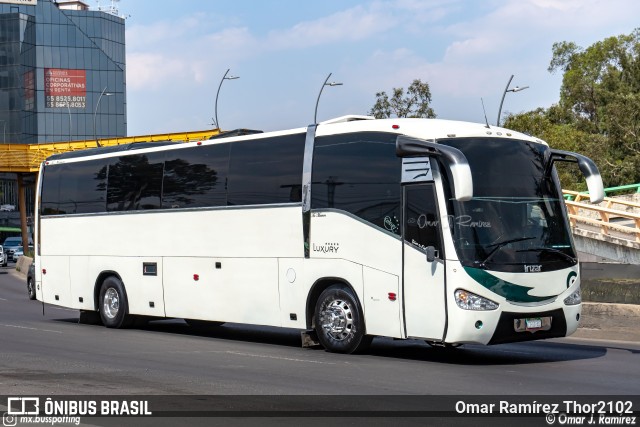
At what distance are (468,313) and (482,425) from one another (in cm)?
461

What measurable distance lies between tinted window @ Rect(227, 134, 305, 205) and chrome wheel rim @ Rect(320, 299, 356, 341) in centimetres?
182

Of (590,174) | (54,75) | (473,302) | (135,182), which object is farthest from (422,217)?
(54,75)

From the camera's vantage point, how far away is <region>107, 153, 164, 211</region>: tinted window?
19.9m

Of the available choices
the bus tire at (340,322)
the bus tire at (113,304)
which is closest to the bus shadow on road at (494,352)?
the bus tire at (340,322)

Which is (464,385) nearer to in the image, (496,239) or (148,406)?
(496,239)

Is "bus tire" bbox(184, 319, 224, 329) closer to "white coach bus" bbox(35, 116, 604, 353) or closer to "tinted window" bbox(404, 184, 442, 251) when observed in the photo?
"white coach bus" bbox(35, 116, 604, 353)

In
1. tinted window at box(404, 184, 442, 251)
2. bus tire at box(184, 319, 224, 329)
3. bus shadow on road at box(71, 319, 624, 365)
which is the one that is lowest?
bus tire at box(184, 319, 224, 329)

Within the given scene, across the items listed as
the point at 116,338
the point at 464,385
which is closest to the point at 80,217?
the point at 116,338

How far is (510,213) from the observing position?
1404cm

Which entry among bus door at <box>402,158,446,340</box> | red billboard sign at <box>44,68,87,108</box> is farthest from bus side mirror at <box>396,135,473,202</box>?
red billboard sign at <box>44,68,87,108</box>

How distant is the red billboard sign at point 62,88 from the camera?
12450cm

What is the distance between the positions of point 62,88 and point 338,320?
114537mm

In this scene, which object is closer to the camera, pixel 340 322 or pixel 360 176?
pixel 360 176

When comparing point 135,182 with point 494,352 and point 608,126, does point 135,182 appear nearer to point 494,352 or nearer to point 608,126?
point 494,352
